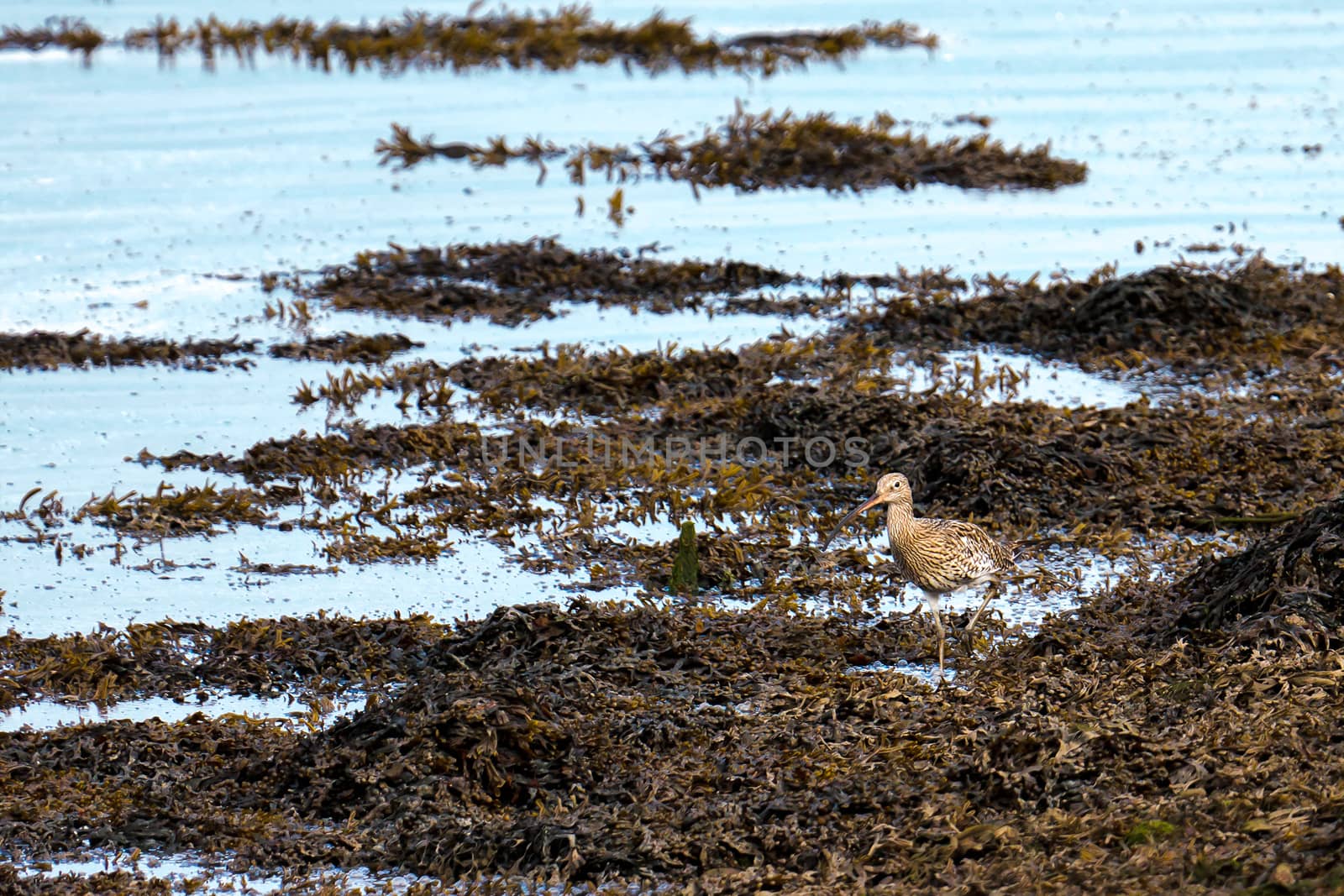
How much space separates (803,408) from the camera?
10.4 metres

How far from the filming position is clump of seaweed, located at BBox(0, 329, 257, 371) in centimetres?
1227

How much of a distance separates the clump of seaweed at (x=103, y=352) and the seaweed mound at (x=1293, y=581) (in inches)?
275

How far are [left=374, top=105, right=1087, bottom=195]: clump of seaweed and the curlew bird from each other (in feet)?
32.6

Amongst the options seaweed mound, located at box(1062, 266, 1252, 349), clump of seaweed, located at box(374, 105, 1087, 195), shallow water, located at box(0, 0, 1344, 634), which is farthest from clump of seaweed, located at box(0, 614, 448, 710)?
clump of seaweed, located at box(374, 105, 1087, 195)

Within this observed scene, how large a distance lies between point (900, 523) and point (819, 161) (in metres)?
10.6

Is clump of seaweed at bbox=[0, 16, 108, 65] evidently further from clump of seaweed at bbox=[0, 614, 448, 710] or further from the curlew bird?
the curlew bird

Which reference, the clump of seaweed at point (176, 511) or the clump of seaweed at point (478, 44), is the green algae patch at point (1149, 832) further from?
the clump of seaweed at point (478, 44)

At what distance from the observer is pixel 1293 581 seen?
729 cm

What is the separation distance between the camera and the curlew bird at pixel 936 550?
762cm

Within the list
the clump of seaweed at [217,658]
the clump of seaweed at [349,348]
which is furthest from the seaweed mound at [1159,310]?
the clump of seaweed at [217,658]

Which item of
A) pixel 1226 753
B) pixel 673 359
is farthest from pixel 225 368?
pixel 1226 753

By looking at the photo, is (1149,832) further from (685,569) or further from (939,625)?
(685,569)

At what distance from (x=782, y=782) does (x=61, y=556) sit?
4.33 m

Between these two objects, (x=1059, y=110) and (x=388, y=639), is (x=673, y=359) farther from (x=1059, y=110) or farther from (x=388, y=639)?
(x=1059, y=110)
